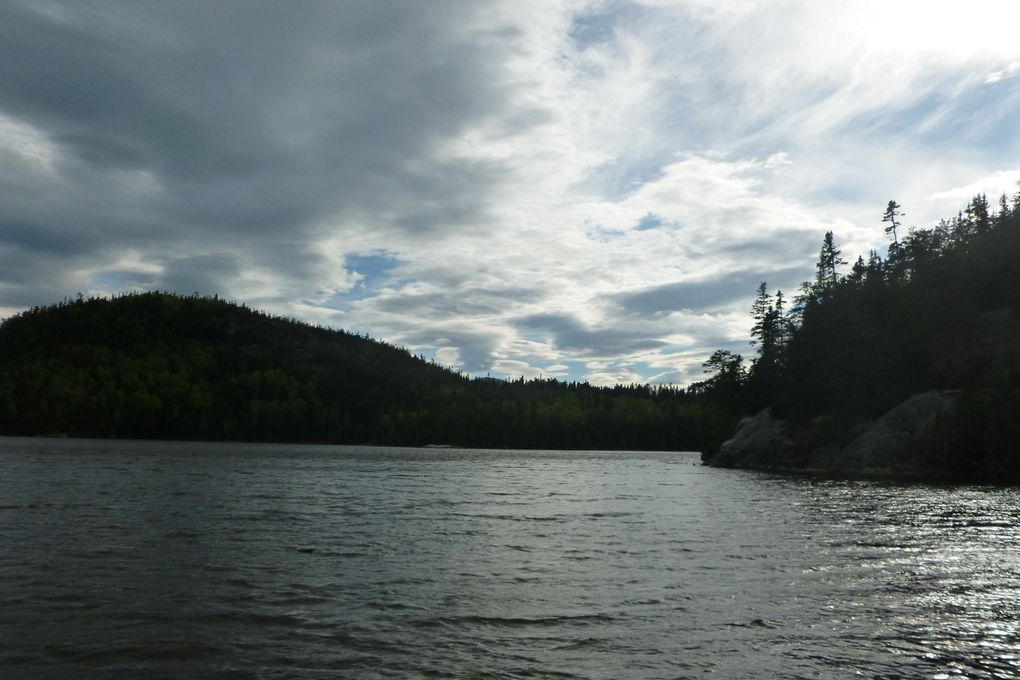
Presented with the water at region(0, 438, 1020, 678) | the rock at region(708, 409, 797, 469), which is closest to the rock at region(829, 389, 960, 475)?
the rock at region(708, 409, 797, 469)

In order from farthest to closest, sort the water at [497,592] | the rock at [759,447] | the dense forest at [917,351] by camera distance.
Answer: the rock at [759,447] < the dense forest at [917,351] < the water at [497,592]

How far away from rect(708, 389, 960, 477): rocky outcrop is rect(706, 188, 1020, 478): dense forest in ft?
3.01

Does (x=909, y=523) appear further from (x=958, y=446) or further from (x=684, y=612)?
(x=958, y=446)

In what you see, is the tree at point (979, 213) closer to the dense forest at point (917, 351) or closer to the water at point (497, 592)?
the dense forest at point (917, 351)

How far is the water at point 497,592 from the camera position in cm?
1302

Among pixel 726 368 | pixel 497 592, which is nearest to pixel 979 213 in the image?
pixel 726 368

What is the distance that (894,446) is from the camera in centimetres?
7962

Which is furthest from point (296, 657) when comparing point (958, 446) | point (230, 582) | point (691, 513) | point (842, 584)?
point (958, 446)

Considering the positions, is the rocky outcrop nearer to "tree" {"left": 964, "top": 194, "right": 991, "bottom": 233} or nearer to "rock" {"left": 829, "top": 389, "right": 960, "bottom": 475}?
"rock" {"left": 829, "top": 389, "right": 960, "bottom": 475}

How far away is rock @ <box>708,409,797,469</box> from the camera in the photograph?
9750cm

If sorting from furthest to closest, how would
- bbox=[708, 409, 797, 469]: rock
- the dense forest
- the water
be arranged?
bbox=[708, 409, 797, 469]: rock < the dense forest < the water

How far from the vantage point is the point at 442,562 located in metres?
23.3

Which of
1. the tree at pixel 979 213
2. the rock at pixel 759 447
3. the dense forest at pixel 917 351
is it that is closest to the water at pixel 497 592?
the dense forest at pixel 917 351

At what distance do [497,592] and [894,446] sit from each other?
2966 inches
